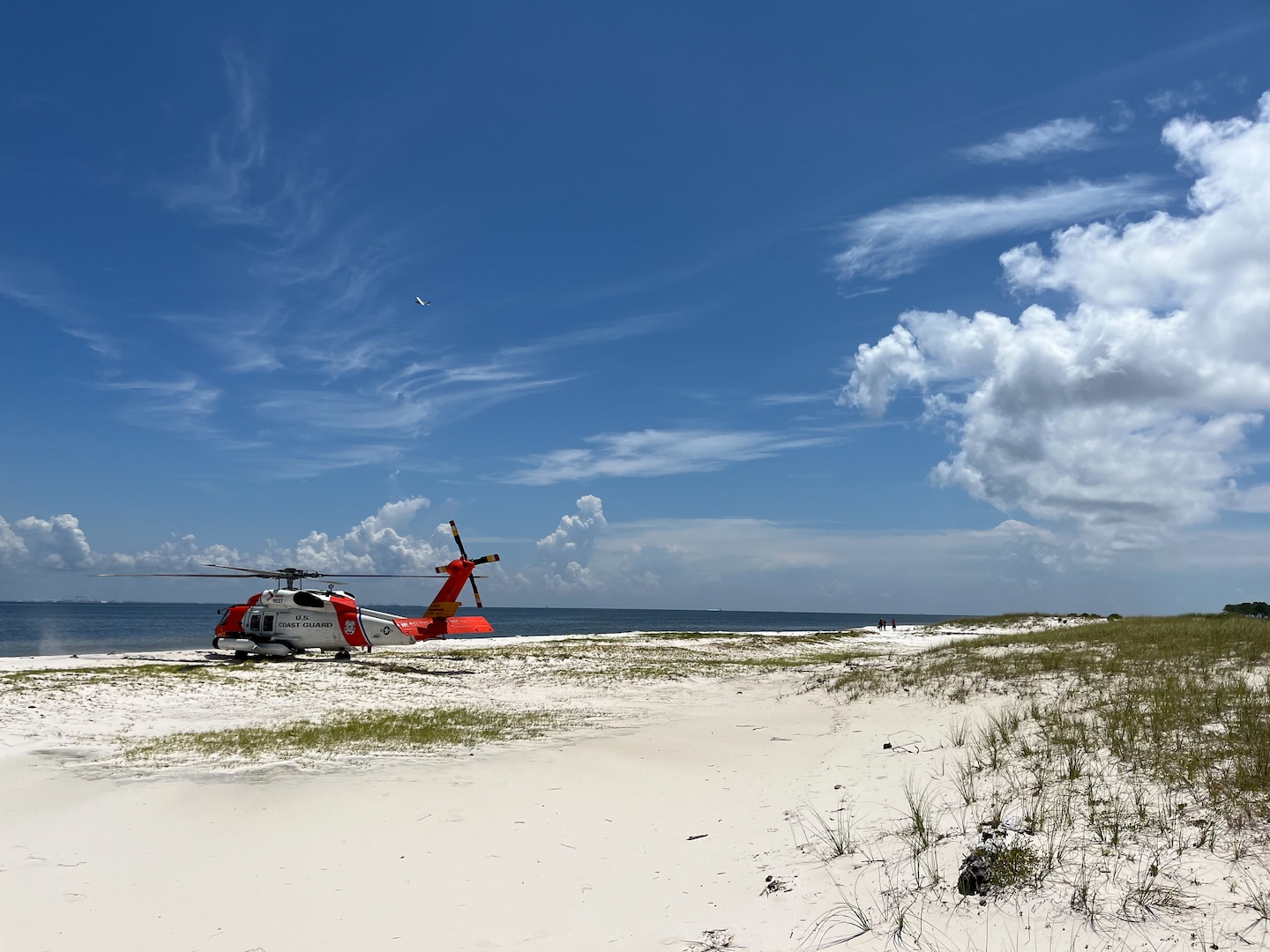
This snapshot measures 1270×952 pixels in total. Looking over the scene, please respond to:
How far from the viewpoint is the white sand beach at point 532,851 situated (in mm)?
5102

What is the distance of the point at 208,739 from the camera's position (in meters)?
13.4

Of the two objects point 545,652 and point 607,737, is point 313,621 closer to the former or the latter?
point 545,652

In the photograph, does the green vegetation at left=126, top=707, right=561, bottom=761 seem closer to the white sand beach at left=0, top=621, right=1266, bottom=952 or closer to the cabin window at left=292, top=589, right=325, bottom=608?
the white sand beach at left=0, top=621, right=1266, bottom=952

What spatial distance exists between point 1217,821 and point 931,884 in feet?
8.23

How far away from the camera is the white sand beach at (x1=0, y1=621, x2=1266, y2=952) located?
5.10m

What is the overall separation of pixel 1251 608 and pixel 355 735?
6104 centimetres

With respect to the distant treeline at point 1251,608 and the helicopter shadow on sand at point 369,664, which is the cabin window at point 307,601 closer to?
the helicopter shadow on sand at point 369,664

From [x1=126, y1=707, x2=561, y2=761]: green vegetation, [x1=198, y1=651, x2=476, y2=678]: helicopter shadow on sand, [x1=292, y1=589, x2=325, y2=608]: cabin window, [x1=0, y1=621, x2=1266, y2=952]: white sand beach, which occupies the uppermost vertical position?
[x1=292, y1=589, x2=325, y2=608]: cabin window

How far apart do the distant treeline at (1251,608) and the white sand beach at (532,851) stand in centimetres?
4947

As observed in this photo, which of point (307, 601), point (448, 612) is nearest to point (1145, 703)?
point (448, 612)

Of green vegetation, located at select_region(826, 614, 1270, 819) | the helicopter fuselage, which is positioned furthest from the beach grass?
the helicopter fuselage

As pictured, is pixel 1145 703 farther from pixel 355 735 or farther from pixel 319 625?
pixel 319 625

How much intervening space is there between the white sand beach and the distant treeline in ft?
162

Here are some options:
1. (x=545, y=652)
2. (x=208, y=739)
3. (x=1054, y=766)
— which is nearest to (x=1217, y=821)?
(x=1054, y=766)
